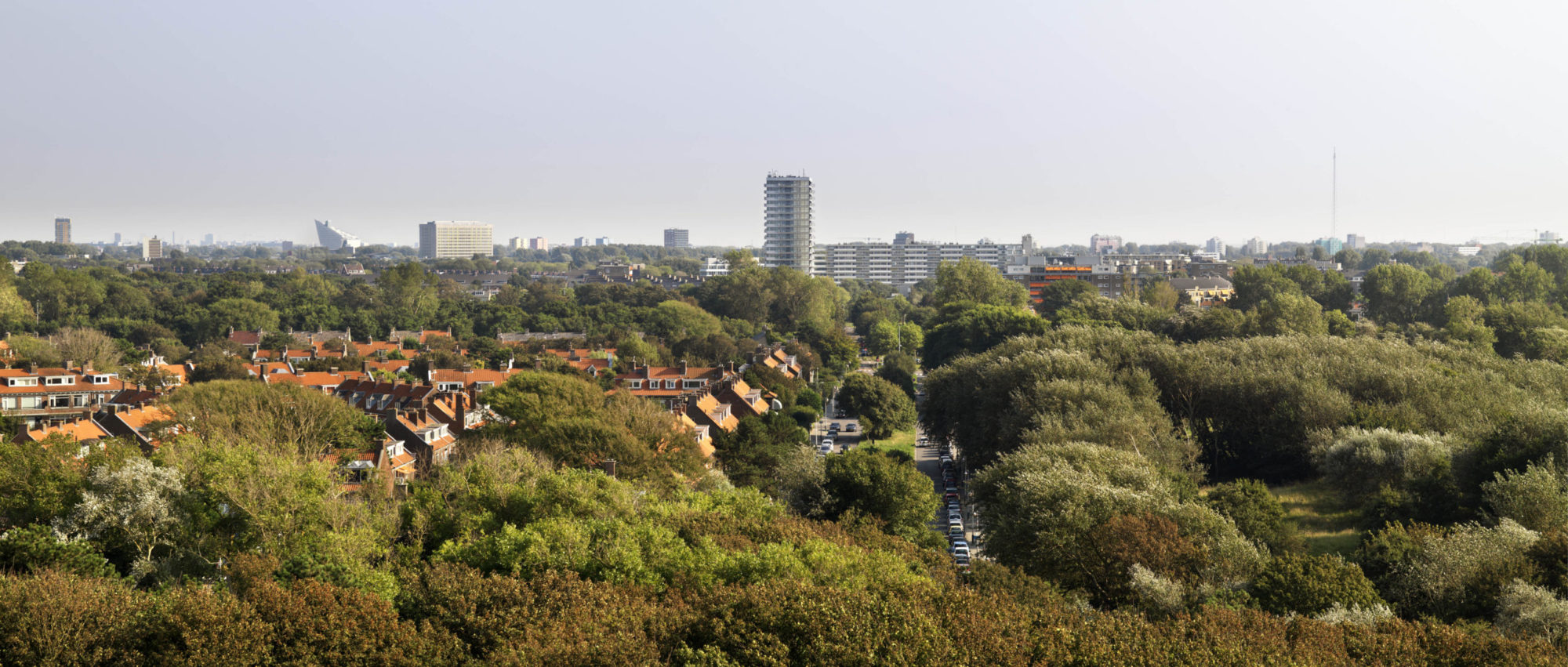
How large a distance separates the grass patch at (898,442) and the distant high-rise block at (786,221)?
12626 centimetres

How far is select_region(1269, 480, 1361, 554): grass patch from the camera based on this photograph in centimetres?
2674

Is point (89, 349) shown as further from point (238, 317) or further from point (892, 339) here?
point (892, 339)

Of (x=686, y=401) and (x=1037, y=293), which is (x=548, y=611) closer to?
(x=686, y=401)

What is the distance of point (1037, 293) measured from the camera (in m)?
123

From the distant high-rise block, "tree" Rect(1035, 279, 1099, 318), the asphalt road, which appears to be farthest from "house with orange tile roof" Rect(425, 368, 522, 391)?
the distant high-rise block

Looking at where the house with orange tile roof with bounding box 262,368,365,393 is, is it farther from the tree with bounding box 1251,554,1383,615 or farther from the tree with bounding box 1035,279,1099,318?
the tree with bounding box 1035,279,1099,318

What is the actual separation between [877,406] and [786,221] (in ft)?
431

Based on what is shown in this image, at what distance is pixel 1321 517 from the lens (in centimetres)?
2956

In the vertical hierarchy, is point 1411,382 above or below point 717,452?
above

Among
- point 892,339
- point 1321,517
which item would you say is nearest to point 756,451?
point 1321,517

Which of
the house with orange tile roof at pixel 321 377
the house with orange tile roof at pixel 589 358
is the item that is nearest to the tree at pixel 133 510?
the house with orange tile roof at pixel 321 377

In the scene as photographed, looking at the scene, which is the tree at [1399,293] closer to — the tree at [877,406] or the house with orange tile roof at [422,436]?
the tree at [877,406]

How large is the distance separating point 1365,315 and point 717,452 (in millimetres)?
66185

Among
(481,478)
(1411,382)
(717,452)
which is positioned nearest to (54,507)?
(481,478)
